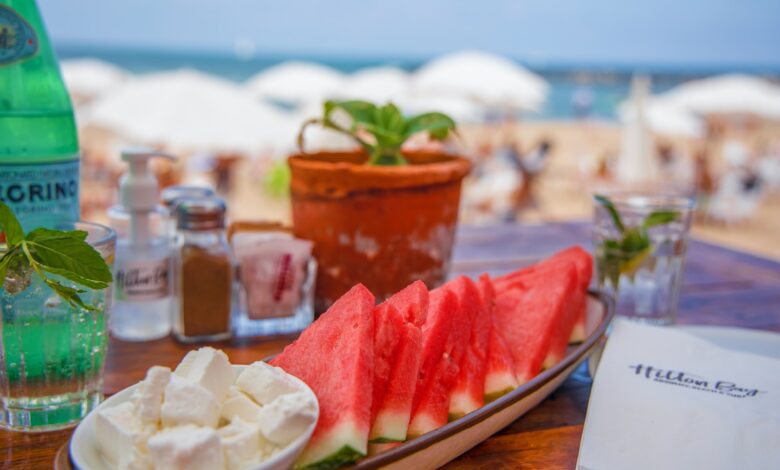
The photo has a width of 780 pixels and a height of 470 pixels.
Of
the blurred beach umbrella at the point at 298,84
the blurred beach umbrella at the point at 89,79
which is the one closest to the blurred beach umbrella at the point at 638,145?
the blurred beach umbrella at the point at 298,84

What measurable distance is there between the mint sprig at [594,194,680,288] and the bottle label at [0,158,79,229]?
0.95 meters

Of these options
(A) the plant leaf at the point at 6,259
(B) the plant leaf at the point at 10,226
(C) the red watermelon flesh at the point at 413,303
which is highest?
(B) the plant leaf at the point at 10,226

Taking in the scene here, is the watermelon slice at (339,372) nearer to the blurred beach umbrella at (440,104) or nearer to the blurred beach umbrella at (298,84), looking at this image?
the blurred beach umbrella at (440,104)

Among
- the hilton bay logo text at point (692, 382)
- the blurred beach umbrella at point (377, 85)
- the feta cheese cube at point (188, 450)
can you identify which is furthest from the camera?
the blurred beach umbrella at point (377, 85)

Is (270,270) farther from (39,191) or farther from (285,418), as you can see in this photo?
(285,418)

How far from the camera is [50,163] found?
102 centimetres

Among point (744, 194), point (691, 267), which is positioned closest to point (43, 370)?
point (691, 267)

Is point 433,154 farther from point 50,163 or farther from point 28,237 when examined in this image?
point 28,237

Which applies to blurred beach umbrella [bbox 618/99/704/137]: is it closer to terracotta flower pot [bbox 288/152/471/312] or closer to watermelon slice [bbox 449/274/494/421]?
terracotta flower pot [bbox 288/152/471/312]

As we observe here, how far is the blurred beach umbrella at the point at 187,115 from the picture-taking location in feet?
22.3

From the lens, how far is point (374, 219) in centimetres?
120

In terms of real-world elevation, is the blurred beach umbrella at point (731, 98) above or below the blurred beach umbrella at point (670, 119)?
above

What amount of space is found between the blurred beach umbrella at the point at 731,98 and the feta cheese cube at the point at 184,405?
38.4 ft

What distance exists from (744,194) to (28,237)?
32.4 feet
